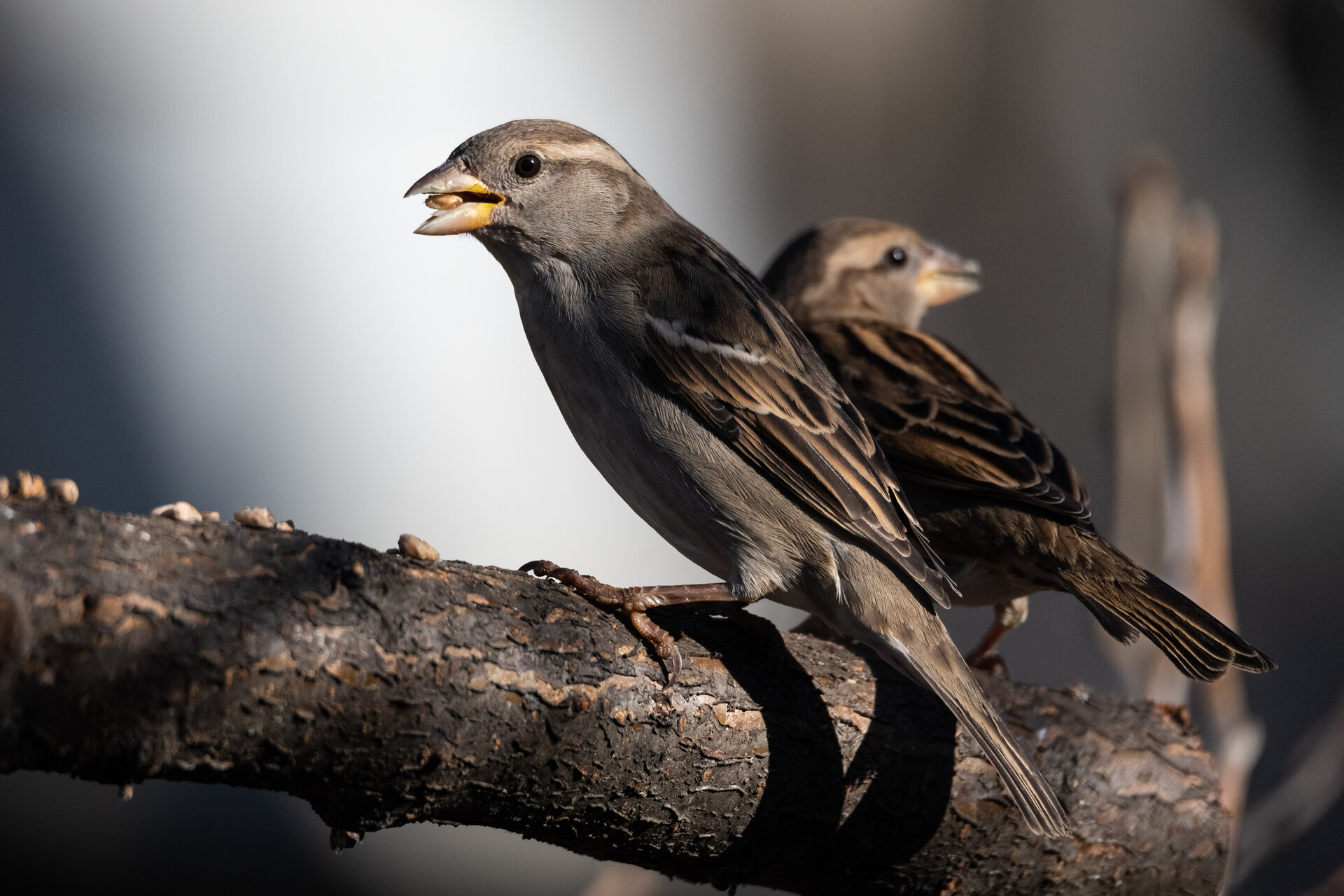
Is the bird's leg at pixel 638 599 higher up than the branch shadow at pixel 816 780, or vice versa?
the bird's leg at pixel 638 599

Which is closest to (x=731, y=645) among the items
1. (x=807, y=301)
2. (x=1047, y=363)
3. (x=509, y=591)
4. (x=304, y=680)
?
(x=509, y=591)

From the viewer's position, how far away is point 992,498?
10.7 ft

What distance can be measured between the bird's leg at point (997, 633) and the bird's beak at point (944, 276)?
4.61ft

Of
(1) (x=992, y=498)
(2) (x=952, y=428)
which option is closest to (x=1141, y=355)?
(2) (x=952, y=428)

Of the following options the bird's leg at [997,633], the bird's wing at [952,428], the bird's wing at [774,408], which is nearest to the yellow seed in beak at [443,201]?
the bird's wing at [774,408]

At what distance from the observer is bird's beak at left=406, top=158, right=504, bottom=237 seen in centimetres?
298

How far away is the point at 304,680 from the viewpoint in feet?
6.19

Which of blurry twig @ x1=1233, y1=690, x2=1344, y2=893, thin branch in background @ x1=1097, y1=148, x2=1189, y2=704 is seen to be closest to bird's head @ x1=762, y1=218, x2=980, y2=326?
thin branch in background @ x1=1097, y1=148, x2=1189, y2=704

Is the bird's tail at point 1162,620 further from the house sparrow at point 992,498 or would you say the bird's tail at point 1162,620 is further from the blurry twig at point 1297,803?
the blurry twig at point 1297,803

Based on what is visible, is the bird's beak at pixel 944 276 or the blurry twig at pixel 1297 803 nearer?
the blurry twig at pixel 1297 803

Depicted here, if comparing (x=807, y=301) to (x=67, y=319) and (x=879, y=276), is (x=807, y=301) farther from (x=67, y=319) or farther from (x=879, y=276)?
(x=67, y=319)

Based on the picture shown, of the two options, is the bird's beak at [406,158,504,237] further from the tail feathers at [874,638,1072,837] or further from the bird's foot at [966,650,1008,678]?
the bird's foot at [966,650,1008,678]

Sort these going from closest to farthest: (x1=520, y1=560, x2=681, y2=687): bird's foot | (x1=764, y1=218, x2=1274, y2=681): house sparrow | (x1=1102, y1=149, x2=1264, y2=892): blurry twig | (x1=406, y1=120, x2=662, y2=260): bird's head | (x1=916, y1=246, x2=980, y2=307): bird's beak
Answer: (x1=520, y1=560, x2=681, y2=687): bird's foot
(x1=764, y1=218, x2=1274, y2=681): house sparrow
(x1=406, y1=120, x2=662, y2=260): bird's head
(x1=1102, y1=149, x2=1264, y2=892): blurry twig
(x1=916, y1=246, x2=980, y2=307): bird's beak

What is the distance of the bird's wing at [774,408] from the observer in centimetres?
271
